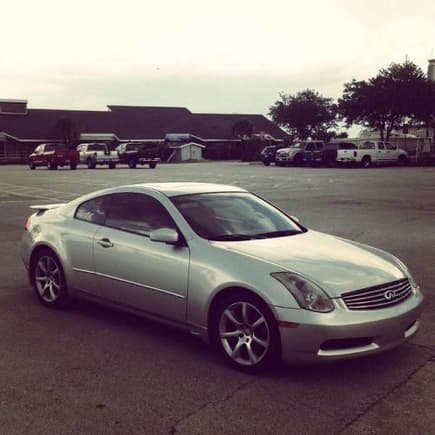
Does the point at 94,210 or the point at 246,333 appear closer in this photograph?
the point at 246,333


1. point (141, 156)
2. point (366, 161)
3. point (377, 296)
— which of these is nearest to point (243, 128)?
point (141, 156)

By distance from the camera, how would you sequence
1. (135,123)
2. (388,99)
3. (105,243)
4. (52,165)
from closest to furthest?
(105,243) → (52,165) → (388,99) → (135,123)

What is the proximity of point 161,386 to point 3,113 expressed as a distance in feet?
243

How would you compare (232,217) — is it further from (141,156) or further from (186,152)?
(186,152)

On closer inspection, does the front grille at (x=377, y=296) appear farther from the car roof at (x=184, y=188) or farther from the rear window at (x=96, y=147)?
the rear window at (x=96, y=147)

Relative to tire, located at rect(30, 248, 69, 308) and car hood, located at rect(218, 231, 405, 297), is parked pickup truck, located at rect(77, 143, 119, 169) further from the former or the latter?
car hood, located at rect(218, 231, 405, 297)

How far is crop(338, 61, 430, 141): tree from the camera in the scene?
55781 millimetres

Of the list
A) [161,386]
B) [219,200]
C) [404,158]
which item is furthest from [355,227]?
[404,158]

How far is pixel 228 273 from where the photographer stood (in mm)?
4785

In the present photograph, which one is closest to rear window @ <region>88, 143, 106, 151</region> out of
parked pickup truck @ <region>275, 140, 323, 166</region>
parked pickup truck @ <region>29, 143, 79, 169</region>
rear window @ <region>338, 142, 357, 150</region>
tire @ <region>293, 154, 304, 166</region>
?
parked pickup truck @ <region>29, 143, 79, 169</region>

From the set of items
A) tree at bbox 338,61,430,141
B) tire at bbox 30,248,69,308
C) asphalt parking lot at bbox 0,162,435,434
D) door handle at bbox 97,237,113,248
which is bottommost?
asphalt parking lot at bbox 0,162,435,434

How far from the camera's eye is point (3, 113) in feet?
239

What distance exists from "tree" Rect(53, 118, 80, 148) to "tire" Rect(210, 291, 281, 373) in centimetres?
6815

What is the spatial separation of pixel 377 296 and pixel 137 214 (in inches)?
94.5
